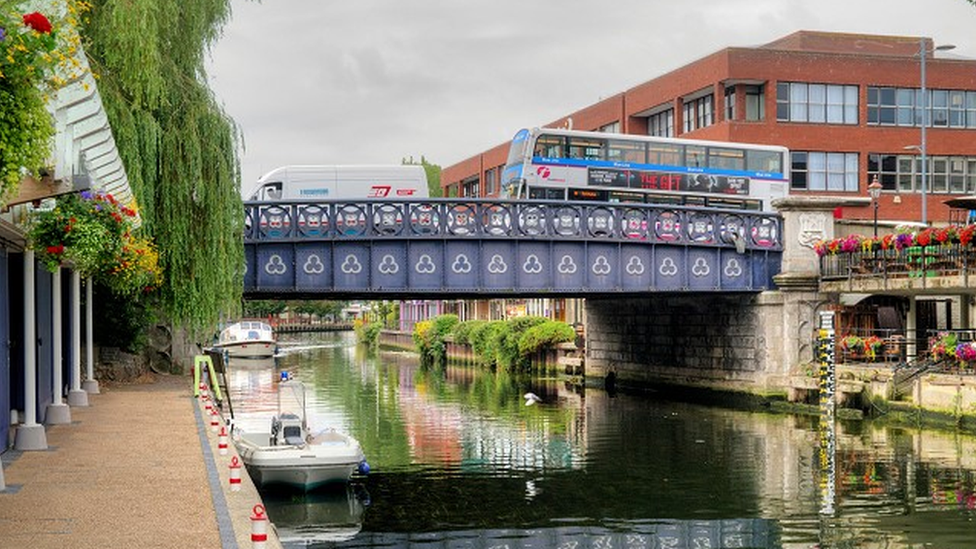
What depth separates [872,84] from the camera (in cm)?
5991

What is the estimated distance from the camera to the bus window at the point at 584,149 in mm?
44906

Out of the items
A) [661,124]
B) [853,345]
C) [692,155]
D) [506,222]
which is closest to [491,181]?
[661,124]

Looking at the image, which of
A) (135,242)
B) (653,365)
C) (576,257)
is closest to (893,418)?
Result: (576,257)

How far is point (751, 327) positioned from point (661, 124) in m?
27.6

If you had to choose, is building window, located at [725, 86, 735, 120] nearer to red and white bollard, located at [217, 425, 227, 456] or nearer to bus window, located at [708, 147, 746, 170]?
bus window, located at [708, 147, 746, 170]

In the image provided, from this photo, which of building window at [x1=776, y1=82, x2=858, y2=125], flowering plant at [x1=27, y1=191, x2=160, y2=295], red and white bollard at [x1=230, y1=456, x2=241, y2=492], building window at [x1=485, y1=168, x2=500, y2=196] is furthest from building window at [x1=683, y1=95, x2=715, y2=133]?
red and white bollard at [x1=230, y1=456, x2=241, y2=492]

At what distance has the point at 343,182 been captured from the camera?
140 feet

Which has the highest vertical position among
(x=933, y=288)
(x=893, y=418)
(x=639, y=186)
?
(x=639, y=186)

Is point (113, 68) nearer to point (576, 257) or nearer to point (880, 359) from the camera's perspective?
point (576, 257)

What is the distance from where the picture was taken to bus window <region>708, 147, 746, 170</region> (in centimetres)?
4756

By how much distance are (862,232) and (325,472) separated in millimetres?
27156

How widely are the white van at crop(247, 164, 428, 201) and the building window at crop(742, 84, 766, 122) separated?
22.0m

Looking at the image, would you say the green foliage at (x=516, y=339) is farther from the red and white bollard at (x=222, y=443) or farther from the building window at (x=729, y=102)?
the red and white bollard at (x=222, y=443)

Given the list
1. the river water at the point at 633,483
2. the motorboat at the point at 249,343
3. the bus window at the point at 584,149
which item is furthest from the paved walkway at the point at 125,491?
the motorboat at the point at 249,343
